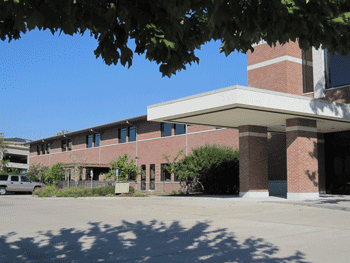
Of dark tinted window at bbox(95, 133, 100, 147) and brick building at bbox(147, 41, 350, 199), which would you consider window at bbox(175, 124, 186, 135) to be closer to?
brick building at bbox(147, 41, 350, 199)

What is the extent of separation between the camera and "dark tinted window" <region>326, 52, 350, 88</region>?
2402 centimetres

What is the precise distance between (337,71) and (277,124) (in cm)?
523

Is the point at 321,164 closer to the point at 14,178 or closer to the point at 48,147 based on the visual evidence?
the point at 14,178

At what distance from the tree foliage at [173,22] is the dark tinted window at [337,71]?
20.5 meters

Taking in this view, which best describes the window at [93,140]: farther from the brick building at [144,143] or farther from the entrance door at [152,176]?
the entrance door at [152,176]

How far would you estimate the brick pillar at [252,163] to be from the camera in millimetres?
23169

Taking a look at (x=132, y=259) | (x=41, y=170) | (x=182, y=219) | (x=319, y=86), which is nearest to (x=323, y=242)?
(x=132, y=259)

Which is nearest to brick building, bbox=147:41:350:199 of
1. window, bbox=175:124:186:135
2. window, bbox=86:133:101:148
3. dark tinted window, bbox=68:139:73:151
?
window, bbox=175:124:186:135

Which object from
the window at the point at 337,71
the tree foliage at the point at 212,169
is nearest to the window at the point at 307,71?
the window at the point at 337,71

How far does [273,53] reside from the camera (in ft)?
90.1

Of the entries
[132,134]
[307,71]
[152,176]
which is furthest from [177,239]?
[132,134]

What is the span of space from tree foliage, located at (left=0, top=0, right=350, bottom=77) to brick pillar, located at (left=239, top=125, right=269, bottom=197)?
18389 millimetres

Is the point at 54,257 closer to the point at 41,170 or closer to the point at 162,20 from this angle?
the point at 162,20

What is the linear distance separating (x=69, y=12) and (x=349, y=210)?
14063mm
